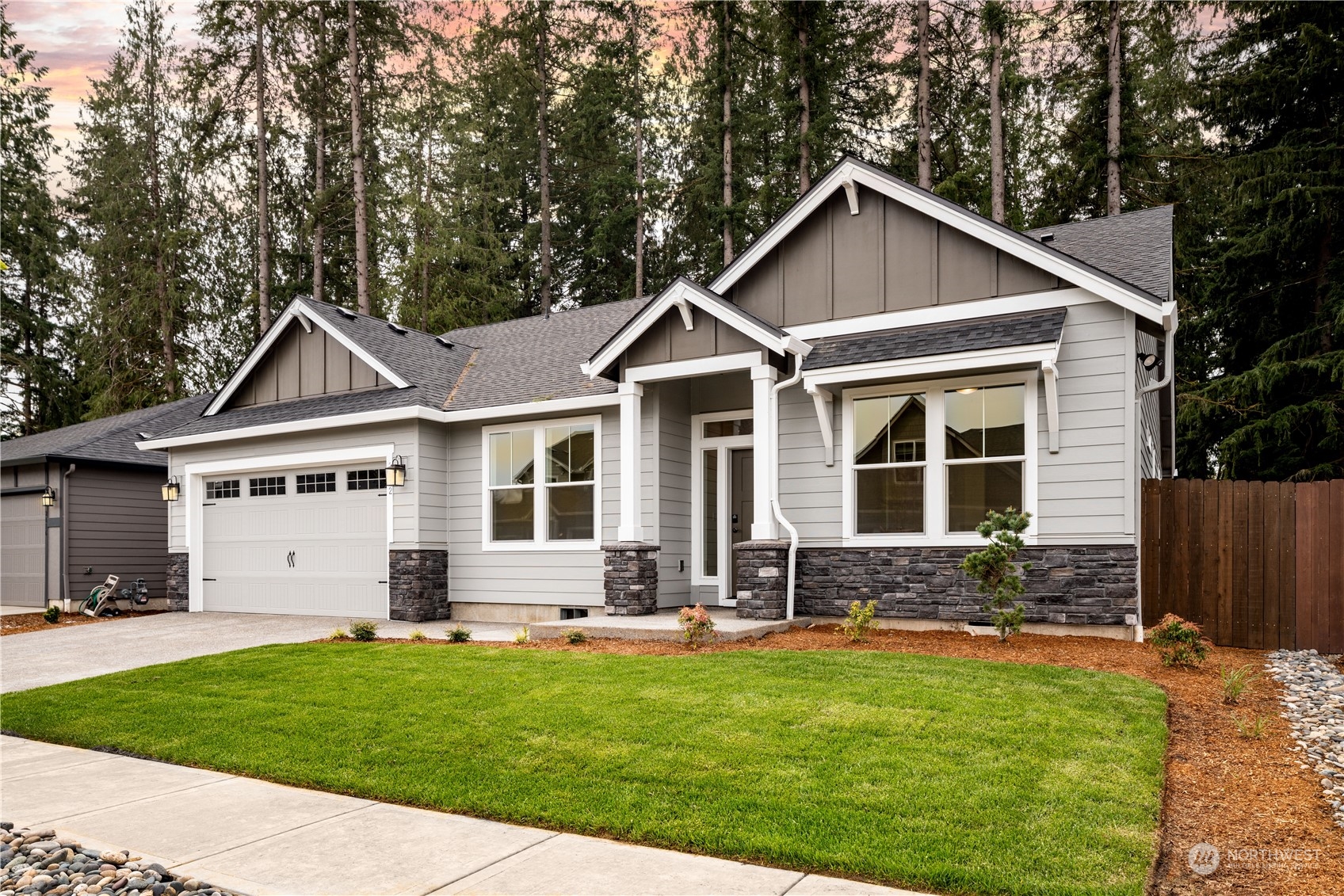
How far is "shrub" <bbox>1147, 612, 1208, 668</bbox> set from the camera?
23.8 ft

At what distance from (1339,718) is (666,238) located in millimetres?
21860

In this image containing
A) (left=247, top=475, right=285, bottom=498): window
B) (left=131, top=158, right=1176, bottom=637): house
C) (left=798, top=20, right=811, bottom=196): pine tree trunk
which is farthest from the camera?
(left=798, top=20, right=811, bottom=196): pine tree trunk

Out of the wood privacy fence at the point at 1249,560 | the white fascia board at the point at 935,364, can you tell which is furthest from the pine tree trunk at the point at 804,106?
the wood privacy fence at the point at 1249,560

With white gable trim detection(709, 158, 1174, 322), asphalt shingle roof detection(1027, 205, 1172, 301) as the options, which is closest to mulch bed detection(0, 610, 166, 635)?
white gable trim detection(709, 158, 1174, 322)

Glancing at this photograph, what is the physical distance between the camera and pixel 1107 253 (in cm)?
1065

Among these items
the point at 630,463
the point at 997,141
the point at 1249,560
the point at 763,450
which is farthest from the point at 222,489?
the point at 997,141

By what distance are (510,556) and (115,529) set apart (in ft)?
31.2

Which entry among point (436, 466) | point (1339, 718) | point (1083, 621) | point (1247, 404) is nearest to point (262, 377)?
point (436, 466)

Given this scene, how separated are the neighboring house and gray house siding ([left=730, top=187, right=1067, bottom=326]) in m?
13.0

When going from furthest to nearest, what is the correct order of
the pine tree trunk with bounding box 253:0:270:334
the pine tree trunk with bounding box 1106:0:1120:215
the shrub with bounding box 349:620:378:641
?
1. the pine tree trunk with bounding box 253:0:270:334
2. the pine tree trunk with bounding box 1106:0:1120:215
3. the shrub with bounding box 349:620:378:641

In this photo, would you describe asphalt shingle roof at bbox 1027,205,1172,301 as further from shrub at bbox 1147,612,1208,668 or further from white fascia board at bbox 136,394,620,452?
white fascia board at bbox 136,394,620,452

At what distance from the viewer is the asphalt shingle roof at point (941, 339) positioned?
880 centimetres

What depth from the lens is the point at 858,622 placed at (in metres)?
8.62

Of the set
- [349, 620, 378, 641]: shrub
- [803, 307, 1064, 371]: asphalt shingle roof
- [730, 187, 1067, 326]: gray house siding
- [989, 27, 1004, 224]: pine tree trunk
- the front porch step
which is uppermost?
[989, 27, 1004, 224]: pine tree trunk
